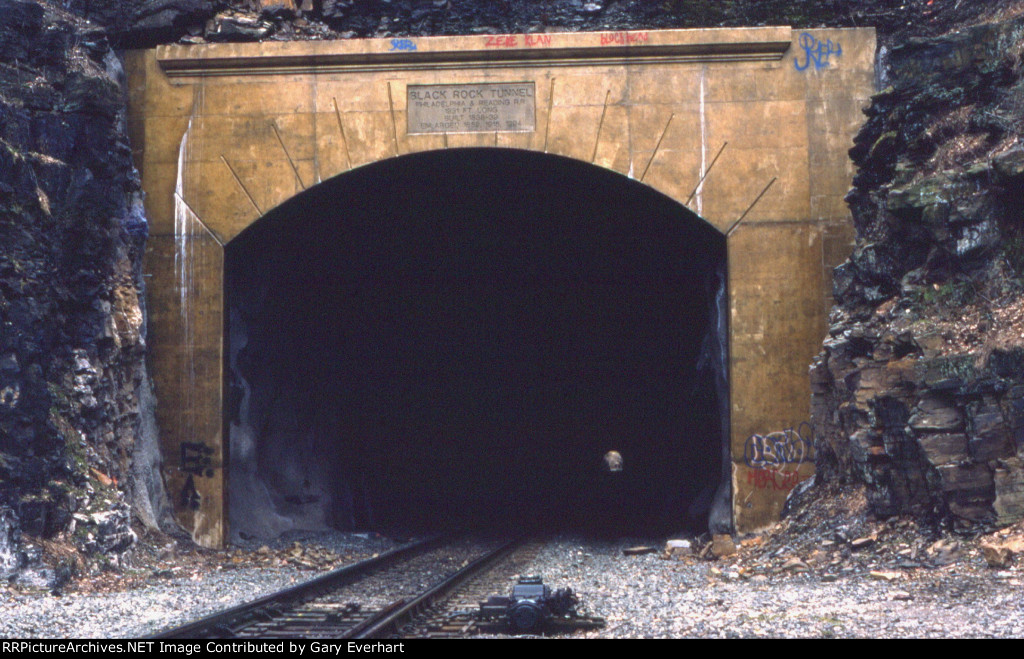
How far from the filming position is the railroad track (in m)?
6.99

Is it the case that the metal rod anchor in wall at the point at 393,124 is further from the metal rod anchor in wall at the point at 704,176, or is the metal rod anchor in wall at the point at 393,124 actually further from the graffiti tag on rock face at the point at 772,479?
the graffiti tag on rock face at the point at 772,479

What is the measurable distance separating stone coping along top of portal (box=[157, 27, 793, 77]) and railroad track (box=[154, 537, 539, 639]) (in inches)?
267

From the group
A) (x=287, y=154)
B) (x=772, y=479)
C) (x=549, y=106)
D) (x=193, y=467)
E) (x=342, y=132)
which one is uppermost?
(x=549, y=106)

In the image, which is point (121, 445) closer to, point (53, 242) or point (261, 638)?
point (53, 242)

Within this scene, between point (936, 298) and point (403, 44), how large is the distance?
7.56 m

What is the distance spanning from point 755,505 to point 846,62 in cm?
610

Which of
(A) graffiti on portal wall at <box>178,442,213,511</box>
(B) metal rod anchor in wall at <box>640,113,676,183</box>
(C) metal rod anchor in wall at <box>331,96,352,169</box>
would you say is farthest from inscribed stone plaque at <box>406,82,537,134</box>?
(A) graffiti on portal wall at <box>178,442,213,511</box>

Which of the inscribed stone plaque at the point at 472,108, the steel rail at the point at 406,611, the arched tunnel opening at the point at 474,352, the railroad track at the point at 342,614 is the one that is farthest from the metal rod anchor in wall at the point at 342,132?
the steel rail at the point at 406,611

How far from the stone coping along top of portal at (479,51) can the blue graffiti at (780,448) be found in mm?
5098

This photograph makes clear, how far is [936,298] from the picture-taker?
10562mm

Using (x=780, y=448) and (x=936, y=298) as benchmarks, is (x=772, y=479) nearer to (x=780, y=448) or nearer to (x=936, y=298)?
(x=780, y=448)

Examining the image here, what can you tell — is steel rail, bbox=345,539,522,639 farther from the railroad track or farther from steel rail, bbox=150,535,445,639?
steel rail, bbox=150,535,445,639

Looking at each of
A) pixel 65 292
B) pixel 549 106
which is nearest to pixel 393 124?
pixel 549 106

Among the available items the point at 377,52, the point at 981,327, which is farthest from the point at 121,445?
the point at 981,327
